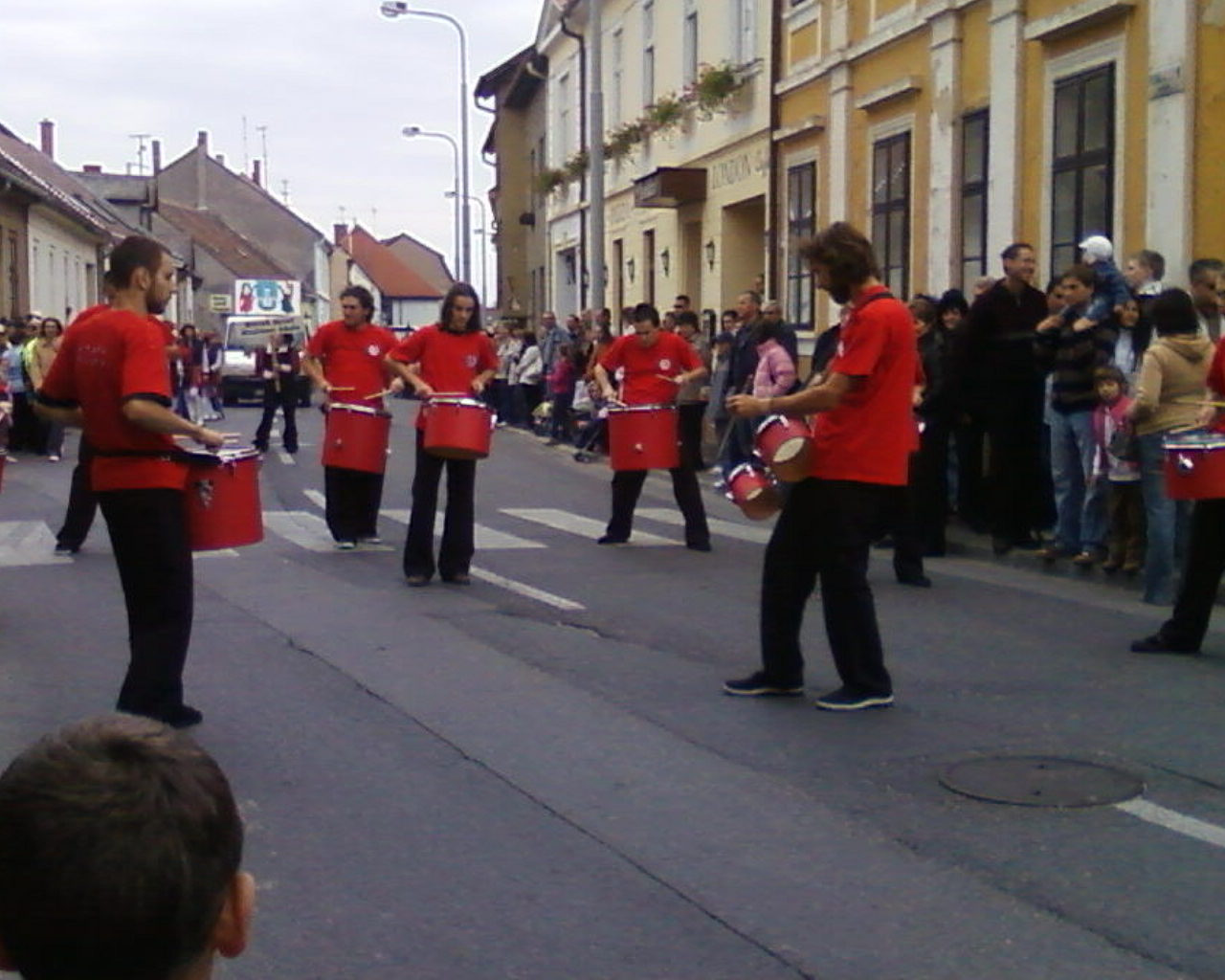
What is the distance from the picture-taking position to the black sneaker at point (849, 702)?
723 centimetres

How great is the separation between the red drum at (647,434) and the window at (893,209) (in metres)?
7.77

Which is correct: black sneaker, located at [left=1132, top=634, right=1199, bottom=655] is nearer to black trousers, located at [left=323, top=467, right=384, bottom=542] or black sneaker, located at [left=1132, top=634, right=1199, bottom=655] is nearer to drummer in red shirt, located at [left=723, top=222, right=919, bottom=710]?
drummer in red shirt, located at [left=723, top=222, right=919, bottom=710]

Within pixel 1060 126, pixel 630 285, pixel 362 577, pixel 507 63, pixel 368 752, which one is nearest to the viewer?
pixel 368 752

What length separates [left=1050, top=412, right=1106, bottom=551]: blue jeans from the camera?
11.4 m

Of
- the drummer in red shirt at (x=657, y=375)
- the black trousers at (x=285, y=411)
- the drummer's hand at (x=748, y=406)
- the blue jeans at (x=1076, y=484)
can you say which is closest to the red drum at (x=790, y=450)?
the drummer's hand at (x=748, y=406)

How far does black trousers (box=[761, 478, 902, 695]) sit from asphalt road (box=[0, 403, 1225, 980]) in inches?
9.5

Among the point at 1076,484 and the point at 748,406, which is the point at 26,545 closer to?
the point at 1076,484

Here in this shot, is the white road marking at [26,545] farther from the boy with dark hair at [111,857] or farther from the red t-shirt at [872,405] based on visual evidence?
the boy with dark hair at [111,857]

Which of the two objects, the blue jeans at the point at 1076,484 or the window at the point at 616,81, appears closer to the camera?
the blue jeans at the point at 1076,484

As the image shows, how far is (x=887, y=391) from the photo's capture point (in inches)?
281

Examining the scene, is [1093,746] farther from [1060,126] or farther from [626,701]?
[1060,126]

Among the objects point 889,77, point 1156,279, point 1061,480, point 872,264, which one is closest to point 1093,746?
point 872,264

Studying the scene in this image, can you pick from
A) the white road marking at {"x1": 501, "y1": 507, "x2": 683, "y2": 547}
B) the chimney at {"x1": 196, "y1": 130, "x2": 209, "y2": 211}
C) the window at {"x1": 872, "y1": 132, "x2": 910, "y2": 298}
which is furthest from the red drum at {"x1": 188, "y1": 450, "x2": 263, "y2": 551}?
the chimney at {"x1": 196, "y1": 130, "x2": 209, "y2": 211}

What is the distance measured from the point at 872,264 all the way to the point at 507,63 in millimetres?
43562
